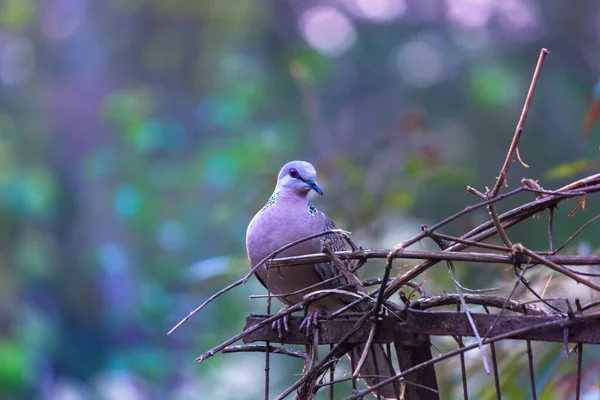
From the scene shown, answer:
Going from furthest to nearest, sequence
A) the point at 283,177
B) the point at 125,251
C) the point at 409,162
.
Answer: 1. the point at 125,251
2. the point at 409,162
3. the point at 283,177

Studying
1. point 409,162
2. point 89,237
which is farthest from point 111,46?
point 409,162

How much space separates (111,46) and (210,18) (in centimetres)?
101

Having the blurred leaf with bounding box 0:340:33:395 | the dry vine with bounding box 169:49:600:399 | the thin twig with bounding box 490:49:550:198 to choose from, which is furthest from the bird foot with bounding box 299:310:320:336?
the blurred leaf with bounding box 0:340:33:395

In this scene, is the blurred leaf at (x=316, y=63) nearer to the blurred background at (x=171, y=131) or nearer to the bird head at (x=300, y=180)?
the blurred background at (x=171, y=131)

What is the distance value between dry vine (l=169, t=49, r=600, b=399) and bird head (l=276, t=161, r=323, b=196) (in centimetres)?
67

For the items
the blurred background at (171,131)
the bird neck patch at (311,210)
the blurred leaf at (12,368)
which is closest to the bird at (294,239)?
the bird neck patch at (311,210)

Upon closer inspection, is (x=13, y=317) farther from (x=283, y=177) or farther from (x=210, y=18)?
(x=283, y=177)

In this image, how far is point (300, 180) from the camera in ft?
5.93

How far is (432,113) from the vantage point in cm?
553

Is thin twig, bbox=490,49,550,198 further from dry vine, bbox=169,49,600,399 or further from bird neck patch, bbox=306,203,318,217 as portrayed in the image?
bird neck patch, bbox=306,203,318,217

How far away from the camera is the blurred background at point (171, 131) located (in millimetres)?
5336

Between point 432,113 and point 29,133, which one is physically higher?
point 29,133

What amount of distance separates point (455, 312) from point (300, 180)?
2.84 ft

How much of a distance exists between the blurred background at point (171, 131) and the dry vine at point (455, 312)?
Result: 3773mm
